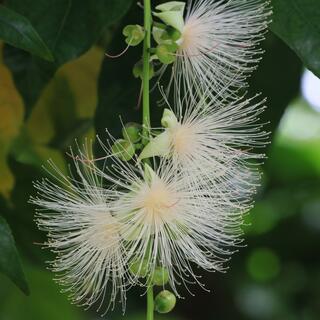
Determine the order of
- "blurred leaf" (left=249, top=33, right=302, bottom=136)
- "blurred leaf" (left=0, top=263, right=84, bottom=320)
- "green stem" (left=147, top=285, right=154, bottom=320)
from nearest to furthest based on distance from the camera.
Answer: "green stem" (left=147, top=285, right=154, bottom=320)
"blurred leaf" (left=249, top=33, right=302, bottom=136)
"blurred leaf" (left=0, top=263, right=84, bottom=320)

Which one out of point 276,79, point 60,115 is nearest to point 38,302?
point 60,115

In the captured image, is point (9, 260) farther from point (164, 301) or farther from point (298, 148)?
point (298, 148)

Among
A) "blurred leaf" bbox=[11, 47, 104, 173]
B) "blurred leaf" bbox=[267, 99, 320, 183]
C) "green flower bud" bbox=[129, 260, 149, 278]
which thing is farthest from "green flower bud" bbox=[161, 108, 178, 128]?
"blurred leaf" bbox=[267, 99, 320, 183]

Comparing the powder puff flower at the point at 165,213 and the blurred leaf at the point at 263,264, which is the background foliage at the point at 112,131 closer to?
the blurred leaf at the point at 263,264

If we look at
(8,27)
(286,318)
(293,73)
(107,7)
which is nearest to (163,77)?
(107,7)

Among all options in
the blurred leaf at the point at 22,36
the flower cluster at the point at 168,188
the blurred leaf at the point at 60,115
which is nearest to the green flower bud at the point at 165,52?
the flower cluster at the point at 168,188

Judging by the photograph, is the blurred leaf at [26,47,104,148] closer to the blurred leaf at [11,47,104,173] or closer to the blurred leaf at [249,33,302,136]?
the blurred leaf at [11,47,104,173]

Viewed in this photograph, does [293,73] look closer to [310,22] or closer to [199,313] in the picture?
[310,22]
